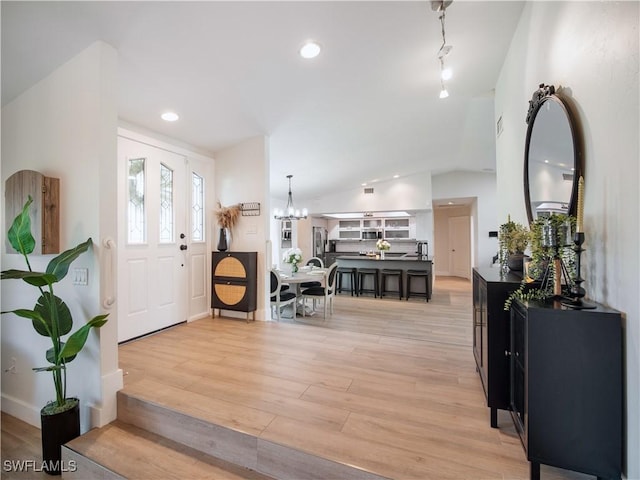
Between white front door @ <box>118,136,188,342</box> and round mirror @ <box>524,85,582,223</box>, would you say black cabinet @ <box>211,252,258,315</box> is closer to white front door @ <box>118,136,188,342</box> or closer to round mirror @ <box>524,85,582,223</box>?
white front door @ <box>118,136,188,342</box>

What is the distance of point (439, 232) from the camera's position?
10.6 metres

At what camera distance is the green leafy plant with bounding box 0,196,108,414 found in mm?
1776

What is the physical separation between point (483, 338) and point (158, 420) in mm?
2250

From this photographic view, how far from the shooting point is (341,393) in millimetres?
2078

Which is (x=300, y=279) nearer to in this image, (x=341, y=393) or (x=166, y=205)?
(x=166, y=205)

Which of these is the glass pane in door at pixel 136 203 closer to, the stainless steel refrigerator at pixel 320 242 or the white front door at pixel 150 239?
the white front door at pixel 150 239

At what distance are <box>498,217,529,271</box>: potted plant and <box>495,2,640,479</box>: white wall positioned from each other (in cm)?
52

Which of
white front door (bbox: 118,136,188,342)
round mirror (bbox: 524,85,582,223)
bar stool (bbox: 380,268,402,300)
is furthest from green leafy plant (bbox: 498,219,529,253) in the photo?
bar stool (bbox: 380,268,402,300)

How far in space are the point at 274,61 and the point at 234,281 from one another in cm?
267

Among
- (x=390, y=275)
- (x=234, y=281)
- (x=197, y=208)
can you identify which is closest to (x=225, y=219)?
(x=197, y=208)

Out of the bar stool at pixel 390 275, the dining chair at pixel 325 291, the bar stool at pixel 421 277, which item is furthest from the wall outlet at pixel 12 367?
the bar stool at pixel 421 277

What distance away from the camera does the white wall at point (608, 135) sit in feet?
3.70

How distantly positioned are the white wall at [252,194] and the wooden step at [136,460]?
2.10m

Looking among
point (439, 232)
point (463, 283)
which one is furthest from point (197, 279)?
point (439, 232)
